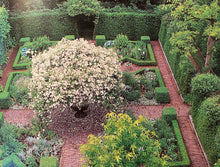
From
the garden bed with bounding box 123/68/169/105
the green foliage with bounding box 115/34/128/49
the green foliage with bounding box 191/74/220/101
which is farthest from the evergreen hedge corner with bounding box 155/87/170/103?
the green foliage with bounding box 115/34/128/49

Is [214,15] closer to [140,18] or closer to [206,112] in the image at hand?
[206,112]

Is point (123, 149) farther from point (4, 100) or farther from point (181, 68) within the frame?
point (4, 100)

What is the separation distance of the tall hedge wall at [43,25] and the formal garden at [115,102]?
2.05 meters

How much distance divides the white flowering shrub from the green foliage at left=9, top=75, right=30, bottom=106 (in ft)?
10.1

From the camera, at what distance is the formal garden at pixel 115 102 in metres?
10.8

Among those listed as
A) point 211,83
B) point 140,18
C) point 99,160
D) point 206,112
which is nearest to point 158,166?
point 99,160

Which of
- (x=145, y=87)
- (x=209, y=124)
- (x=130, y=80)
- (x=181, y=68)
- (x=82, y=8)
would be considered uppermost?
(x=82, y=8)

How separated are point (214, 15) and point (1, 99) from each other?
41.2 ft

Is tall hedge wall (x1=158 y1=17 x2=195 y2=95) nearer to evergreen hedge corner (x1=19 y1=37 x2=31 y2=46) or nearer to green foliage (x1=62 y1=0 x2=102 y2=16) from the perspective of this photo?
green foliage (x1=62 y1=0 x2=102 y2=16)

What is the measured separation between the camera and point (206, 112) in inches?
546

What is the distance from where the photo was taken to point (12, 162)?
46.1 ft

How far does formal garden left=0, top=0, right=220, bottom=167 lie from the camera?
10.8m

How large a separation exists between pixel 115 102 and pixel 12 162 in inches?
226

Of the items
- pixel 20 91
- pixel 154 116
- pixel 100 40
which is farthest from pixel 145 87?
pixel 20 91
